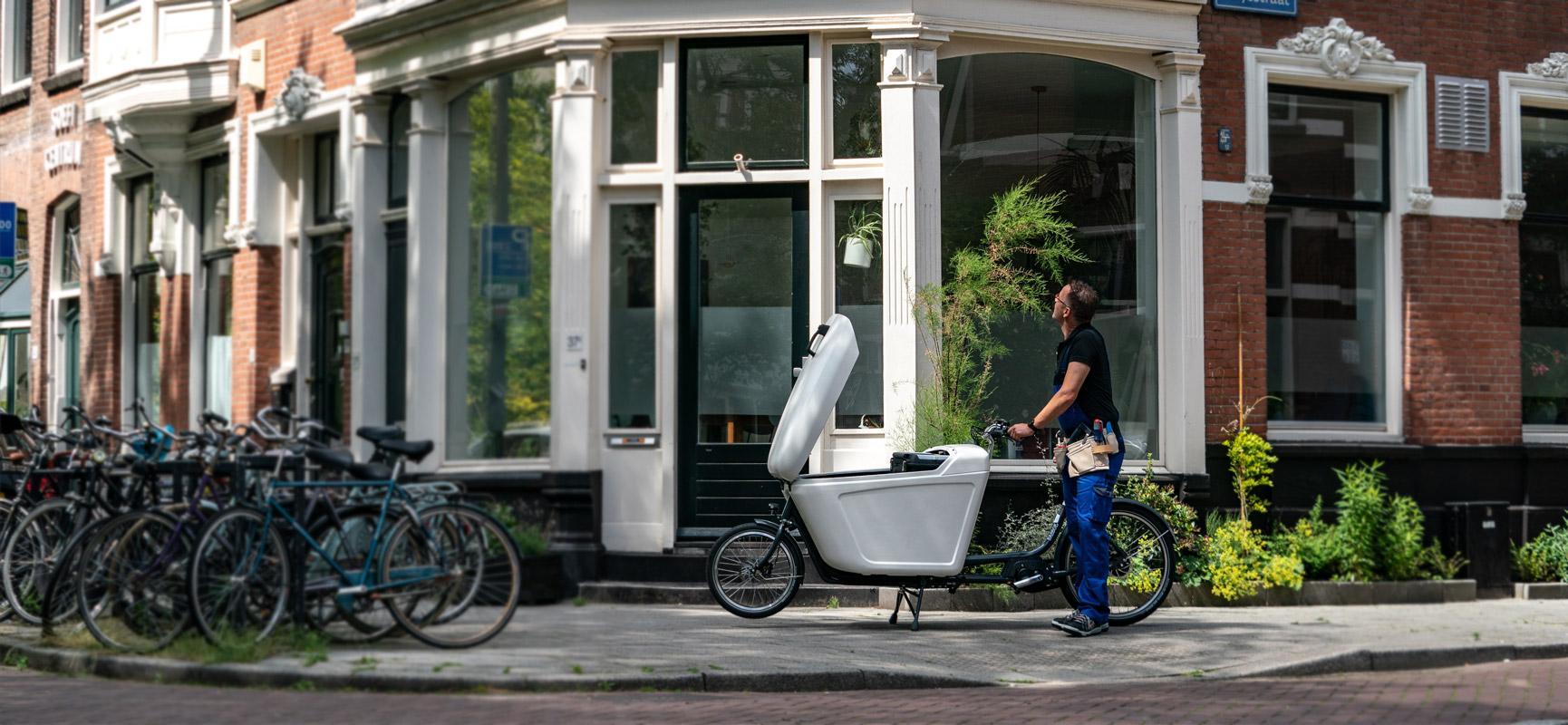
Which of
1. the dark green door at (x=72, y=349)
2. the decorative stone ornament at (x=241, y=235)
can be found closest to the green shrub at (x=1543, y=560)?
the decorative stone ornament at (x=241, y=235)

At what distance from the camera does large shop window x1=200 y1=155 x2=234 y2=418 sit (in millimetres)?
16438

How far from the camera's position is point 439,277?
539 inches

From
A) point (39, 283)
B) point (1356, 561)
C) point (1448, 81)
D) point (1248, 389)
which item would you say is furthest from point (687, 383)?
point (39, 283)

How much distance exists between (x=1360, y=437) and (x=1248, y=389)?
3.79 feet

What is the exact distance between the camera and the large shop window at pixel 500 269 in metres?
13.2

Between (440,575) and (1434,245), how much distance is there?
28.9 feet

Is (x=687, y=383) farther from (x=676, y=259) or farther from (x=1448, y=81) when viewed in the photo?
(x=1448, y=81)

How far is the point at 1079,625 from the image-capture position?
10.0 meters

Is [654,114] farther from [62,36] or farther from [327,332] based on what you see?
[62,36]

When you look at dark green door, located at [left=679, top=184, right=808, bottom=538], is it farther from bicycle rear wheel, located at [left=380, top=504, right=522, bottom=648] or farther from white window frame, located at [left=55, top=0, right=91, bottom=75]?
white window frame, located at [left=55, top=0, right=91, bottom=75]

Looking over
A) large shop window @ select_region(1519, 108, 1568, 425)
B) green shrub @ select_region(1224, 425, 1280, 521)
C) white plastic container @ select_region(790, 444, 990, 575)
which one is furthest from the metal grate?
white plastic container @ select_region(790, 444, 990, 575)

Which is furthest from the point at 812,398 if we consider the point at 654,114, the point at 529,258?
the point at 529,258

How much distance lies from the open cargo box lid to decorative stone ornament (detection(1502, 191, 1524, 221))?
6.43 m

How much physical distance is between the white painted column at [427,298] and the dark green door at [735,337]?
231 cm
